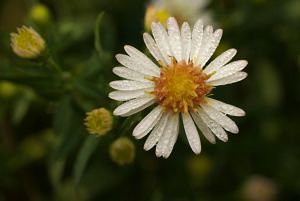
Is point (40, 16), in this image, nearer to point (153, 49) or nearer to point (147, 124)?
point (153, 49)

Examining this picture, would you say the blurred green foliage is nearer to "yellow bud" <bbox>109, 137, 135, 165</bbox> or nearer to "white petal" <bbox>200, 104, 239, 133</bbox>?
"yellow bud" <bbox>109, 137, 135, 165</bbox>

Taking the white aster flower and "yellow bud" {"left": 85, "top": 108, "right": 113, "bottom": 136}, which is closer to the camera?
the white aster flower

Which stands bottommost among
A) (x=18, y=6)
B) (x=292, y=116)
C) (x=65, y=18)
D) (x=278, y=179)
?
(x=278, y=179)

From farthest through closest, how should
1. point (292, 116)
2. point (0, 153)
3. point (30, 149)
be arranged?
point (292, 116) < point (30, 149) < point (0, 153)

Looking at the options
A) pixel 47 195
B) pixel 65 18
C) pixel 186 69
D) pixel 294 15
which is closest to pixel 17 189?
pixel 47 195

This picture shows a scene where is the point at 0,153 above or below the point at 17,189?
above

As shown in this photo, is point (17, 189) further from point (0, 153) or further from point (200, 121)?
point (200, 121)

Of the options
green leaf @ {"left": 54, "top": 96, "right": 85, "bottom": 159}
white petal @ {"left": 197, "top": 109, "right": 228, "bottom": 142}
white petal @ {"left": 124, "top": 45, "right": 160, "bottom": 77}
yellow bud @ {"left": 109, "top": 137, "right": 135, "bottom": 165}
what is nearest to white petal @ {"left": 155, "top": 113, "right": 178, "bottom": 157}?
white petal @ {"left": 197, "top": 109, "right": 228, "bottom": 142}
